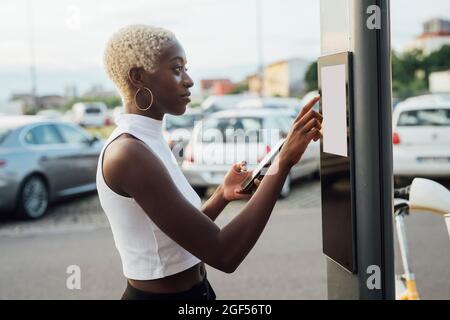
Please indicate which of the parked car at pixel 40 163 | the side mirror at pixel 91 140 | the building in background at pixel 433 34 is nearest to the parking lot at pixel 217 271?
the parked car at pixel 40 163

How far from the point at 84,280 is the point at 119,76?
13.7ft

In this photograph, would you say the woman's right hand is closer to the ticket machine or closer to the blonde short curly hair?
the ticket machine

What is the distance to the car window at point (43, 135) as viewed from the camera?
8.75 metres

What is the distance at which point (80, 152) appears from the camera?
9578 mm

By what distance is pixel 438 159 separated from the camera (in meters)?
9.83

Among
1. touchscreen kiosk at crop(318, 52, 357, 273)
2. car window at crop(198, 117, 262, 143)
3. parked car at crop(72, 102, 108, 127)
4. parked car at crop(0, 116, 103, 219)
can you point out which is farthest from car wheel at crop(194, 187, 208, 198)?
parked car at crop(72, 102, 108, 127)

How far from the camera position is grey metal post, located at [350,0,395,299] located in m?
1.81

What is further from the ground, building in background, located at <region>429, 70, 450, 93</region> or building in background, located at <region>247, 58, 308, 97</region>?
building in background, located at <region>247, 58, 308, 97</region>

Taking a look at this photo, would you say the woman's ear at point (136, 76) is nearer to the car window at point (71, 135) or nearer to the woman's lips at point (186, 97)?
the woman's lips at point (186, 97)

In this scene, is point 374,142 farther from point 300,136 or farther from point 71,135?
point 71,135

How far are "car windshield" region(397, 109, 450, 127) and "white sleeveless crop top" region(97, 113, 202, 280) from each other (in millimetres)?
9071

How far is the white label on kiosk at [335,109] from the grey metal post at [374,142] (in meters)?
0.05
